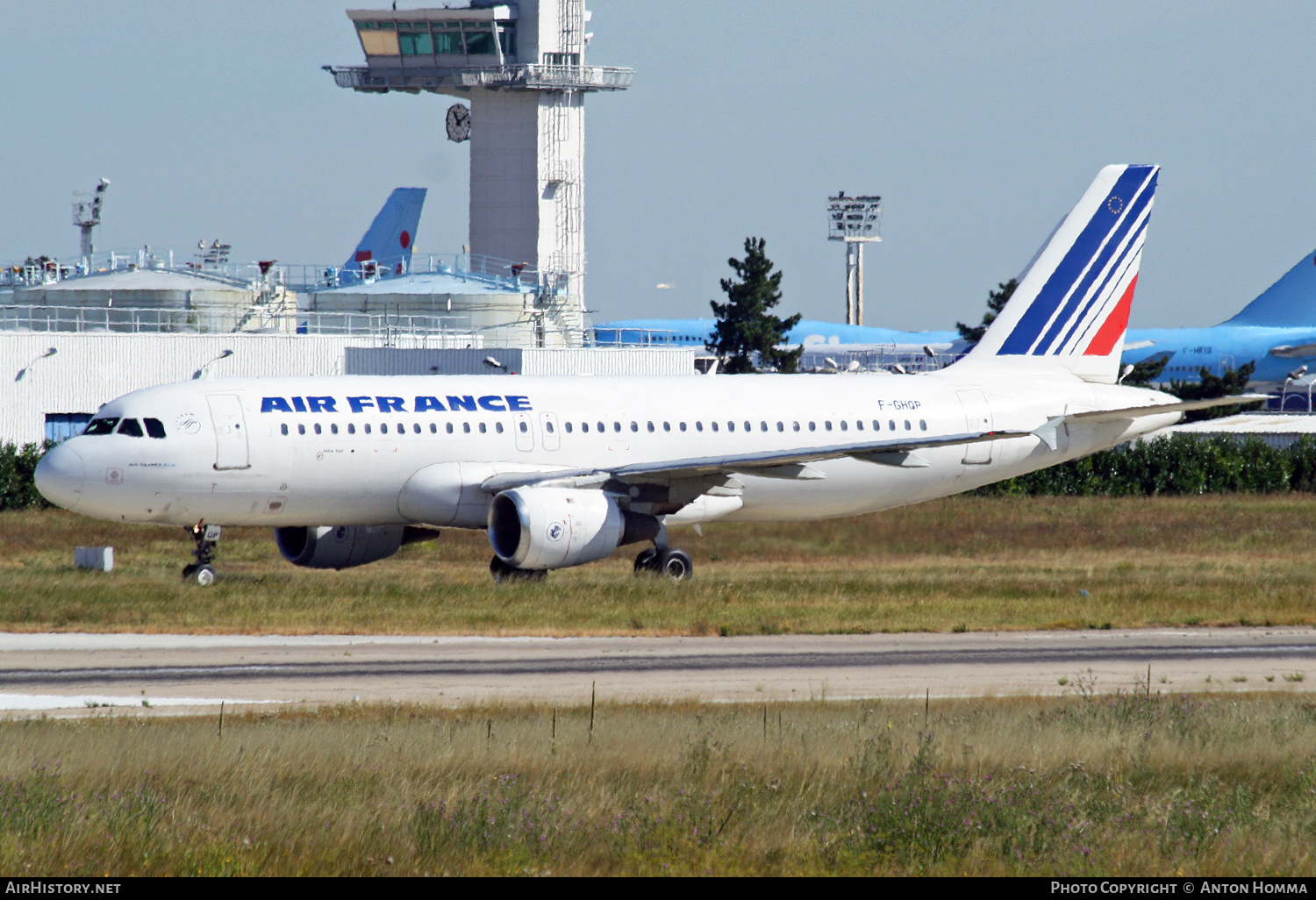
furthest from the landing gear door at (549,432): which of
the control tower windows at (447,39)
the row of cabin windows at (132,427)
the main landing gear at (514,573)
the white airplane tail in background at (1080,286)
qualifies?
the control tower windows at (447,39)

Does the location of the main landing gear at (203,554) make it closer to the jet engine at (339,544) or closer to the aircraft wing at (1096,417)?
the jet engine at (339,544)

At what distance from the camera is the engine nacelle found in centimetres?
3288

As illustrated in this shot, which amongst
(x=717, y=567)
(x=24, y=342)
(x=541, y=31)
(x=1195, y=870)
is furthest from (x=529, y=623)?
(x=541, y=31)

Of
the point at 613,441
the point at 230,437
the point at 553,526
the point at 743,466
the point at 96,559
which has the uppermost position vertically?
the point at 230,437

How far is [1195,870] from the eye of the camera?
41.2 feet

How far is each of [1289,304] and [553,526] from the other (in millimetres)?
130979

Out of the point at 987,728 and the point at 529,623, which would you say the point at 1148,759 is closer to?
the point at 987,728

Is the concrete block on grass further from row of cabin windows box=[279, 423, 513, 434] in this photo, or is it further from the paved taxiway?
the paved taxiway

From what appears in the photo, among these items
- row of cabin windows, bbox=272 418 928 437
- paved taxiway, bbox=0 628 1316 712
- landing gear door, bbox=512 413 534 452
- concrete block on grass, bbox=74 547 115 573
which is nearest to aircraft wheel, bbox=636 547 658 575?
row of cabin windows, bbox=272 418 928 437

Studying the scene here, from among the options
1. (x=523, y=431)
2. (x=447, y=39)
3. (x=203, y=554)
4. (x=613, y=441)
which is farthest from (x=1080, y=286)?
(x=447, y=39)

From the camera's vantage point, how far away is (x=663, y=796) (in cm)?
1452

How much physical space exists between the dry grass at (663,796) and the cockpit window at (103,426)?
15.6m

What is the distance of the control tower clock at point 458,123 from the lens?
348ft

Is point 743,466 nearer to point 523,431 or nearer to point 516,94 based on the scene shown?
point 523,431
